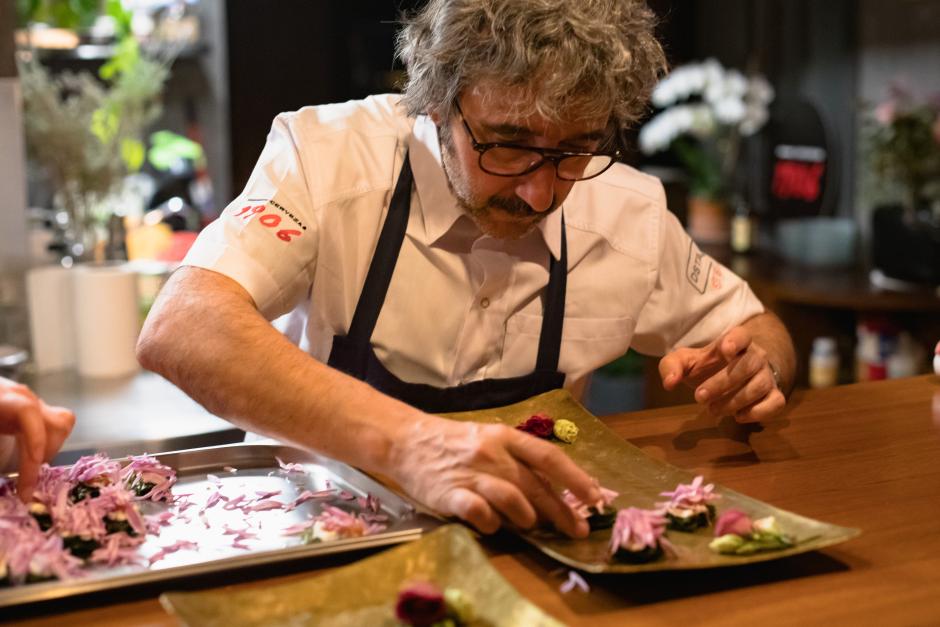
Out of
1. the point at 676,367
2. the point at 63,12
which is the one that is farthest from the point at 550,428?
the point at 63,12

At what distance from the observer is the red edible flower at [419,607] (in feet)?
3.43

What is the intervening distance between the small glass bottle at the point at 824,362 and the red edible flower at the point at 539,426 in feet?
7.72

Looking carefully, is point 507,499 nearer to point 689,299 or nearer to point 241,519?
point 241,519

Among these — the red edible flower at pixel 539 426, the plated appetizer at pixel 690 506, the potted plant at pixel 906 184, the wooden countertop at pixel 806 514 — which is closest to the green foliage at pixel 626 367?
the potted plant at pixel 906 184

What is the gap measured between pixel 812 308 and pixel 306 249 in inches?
96.8

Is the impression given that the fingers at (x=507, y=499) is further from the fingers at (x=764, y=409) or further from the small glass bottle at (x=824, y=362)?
the small glass bottle at (x=824, y=362)

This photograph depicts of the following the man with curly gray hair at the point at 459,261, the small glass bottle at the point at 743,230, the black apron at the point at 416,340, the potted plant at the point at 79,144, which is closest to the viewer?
the man with curly gray hair at the point at 459,261

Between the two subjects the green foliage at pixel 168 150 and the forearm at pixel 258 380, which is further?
the green foliage at pixel 168 150

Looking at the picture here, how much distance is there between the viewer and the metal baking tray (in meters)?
1.17

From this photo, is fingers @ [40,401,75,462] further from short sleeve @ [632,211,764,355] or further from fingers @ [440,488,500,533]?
short sleeve @ [632,211,764,355]

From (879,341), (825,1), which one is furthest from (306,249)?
(825,1)

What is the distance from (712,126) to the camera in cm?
473

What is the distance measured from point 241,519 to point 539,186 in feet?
2.27

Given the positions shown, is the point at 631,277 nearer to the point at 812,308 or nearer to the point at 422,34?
the point at 422,34
